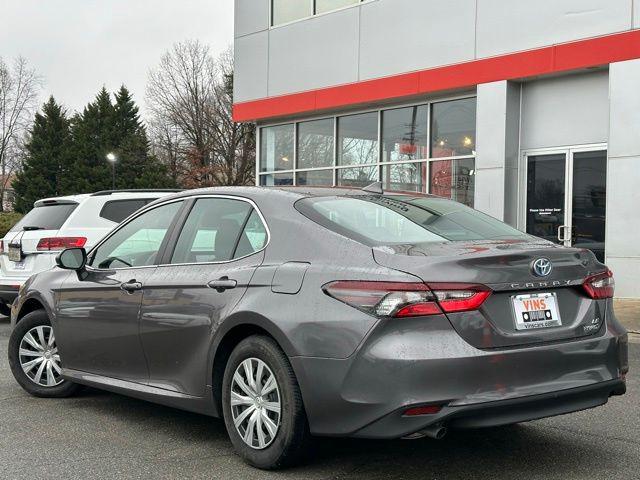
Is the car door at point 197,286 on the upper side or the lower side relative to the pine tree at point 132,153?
lower

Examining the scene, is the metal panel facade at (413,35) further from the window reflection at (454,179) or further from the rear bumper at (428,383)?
the rear bumper at (428,383)

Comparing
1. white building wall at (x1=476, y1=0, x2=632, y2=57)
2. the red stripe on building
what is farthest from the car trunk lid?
white building wall at (x1=476, y1=0, x2=632, y2=57)

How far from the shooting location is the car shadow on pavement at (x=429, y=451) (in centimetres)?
414

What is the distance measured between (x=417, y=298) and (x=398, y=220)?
85cm

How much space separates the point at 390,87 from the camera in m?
16.4

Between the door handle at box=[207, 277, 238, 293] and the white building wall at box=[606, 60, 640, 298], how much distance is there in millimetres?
10175

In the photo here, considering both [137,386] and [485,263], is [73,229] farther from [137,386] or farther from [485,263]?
[485,263]

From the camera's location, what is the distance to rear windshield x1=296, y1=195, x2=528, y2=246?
419cm

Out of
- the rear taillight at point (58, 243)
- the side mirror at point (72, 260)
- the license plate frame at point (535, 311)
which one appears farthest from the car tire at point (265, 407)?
the rear taillight at point (58, 243)

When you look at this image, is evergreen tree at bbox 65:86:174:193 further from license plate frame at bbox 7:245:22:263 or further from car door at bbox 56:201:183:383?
car door at bbox 56:201:183:383

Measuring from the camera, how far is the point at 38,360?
239 inches

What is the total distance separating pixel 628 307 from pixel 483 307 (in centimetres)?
914

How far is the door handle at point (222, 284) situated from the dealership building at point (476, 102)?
10.2 metres

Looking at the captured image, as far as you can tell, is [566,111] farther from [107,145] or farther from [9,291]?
[107,145]
